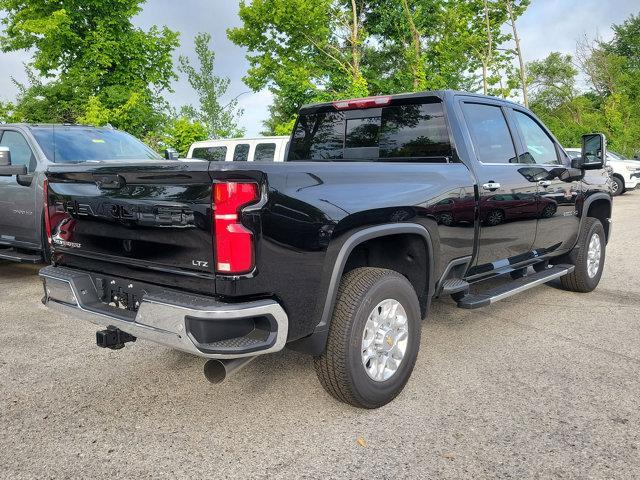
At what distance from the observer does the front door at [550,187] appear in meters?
4.82

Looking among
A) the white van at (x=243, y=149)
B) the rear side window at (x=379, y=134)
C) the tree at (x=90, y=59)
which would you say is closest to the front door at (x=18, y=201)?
the rear side window at (x=379, y=134)

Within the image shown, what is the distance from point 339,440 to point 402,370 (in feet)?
2.12

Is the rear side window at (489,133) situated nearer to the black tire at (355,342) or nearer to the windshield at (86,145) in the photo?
the black tire at (355,342)

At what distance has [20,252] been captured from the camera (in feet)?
21.6

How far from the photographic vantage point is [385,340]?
3.22 m

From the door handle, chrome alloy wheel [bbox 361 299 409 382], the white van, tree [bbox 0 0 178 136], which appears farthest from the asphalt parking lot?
tree [bbox 0 0 178 136]

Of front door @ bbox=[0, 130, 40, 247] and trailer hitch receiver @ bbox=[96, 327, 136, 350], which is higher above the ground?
front door @ bbox=[0, 130, 40, 247]

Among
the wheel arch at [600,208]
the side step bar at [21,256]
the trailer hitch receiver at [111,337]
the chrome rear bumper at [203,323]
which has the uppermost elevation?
the wheel arch at [600,208]

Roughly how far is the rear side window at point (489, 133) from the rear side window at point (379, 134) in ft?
0.95

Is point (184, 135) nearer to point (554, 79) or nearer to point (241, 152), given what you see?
point (241, 152)

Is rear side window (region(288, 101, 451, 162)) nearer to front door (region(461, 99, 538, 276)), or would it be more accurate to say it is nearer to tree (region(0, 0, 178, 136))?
front door (region(461, 99, 538, 276))

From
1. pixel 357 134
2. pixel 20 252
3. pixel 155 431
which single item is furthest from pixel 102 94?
pixel 155 431

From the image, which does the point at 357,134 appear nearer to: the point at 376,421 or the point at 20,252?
the point at 376,421

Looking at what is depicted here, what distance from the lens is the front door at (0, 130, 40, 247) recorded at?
20.8 ft
